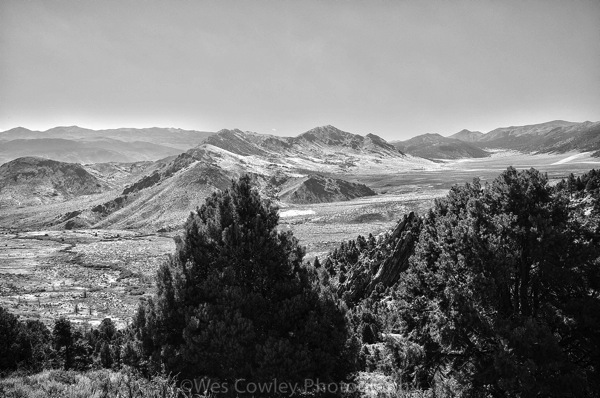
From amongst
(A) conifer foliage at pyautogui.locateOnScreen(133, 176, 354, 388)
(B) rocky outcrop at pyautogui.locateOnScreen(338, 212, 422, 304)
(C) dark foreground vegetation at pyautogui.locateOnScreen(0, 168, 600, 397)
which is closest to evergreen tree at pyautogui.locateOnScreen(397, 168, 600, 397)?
(C) dark foreground vegetation at pyautogui.locateOnScreen(0, 168, 600, 397)

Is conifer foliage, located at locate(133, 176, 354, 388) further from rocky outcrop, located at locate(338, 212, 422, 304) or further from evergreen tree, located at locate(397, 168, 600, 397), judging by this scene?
rocky outcrop, located at locate(338, 212, 422, 304)

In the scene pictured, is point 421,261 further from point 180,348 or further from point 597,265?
point 180,348

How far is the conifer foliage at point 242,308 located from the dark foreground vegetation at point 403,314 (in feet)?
0.20

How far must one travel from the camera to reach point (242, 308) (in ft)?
50.7

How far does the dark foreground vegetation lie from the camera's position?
12719 millimetres

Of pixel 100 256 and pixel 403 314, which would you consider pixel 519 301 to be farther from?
pixel 100 256

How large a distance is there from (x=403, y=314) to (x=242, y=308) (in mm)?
9255

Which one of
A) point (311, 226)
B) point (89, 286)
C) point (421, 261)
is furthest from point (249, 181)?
point (311, 226)

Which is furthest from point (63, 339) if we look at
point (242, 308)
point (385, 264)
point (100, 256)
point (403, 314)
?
point (100, 256)

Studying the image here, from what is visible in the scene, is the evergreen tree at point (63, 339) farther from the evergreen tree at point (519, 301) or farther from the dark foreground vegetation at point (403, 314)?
Answer: the evergreen tree at point (519, 301)

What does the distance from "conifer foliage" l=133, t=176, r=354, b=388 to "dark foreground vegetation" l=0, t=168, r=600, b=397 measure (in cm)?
6

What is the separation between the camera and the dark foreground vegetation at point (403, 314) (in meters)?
12.7

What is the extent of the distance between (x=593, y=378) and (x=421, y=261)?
30.0 feet

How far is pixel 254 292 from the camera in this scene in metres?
16.5
